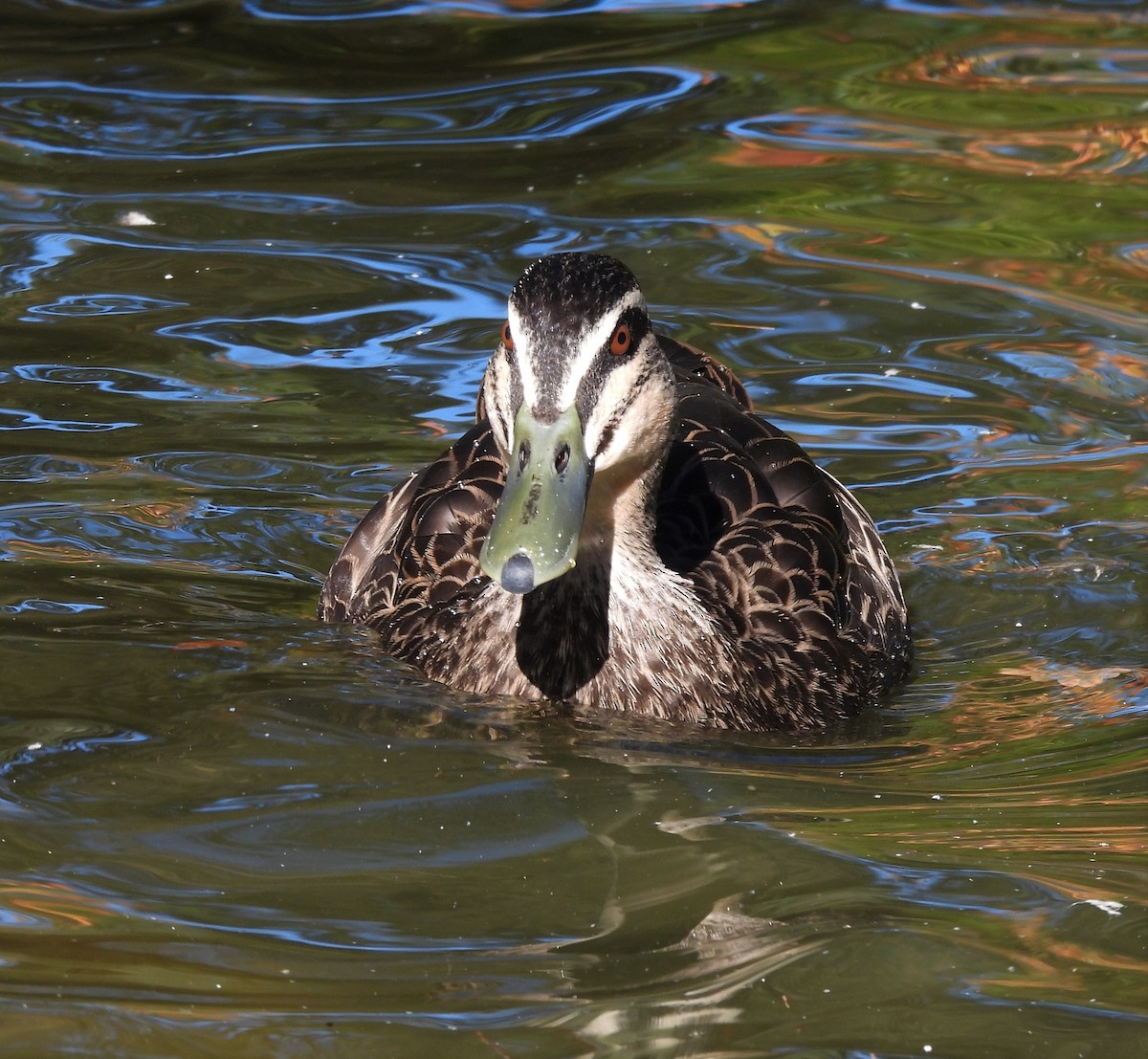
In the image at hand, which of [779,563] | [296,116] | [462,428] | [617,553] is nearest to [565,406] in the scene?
[617,553]

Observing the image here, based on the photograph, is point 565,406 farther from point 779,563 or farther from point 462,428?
point 462,428

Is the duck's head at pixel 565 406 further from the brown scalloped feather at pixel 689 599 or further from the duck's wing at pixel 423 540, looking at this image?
the duck's wing at pixel 423 540

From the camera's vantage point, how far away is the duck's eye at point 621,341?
5750 mm

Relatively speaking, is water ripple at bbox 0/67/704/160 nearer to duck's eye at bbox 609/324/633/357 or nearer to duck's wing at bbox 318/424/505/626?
duck's wing at bbox 318/424/505/626

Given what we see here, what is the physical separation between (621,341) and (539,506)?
2.38 feet

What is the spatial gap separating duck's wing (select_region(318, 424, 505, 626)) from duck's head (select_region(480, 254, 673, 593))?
0.76 metres

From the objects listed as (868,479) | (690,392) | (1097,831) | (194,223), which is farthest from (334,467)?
(1097,831)

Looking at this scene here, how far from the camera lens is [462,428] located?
9.06m

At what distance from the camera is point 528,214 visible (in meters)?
11.3

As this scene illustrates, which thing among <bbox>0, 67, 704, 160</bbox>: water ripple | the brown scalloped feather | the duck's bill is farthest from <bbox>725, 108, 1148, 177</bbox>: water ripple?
the duck's bill

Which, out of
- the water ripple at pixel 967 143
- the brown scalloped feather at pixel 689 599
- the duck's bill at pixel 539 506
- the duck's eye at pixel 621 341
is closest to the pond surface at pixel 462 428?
the water ripple at pixel 967 143

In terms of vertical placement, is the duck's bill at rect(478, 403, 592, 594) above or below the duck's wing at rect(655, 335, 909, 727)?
above

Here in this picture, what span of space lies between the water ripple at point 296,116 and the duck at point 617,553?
5.25m

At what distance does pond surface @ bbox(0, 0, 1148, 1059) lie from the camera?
4.39 m
